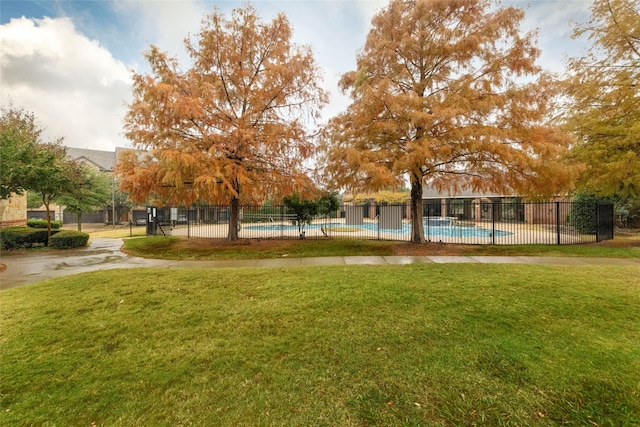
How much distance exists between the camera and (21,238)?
470 inches

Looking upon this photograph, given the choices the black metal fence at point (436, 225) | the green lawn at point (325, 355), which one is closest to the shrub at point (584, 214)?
the black metal fence at point (436, 225)

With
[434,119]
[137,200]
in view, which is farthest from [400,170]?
[137,200]

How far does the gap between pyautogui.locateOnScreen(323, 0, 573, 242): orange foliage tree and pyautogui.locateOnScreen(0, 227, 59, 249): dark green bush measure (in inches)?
515

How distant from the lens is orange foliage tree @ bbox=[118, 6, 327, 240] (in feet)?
31.6

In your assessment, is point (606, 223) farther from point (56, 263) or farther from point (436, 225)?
point (56, 263)

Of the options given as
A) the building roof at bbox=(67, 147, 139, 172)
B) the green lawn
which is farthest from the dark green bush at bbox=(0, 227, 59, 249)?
the building roof at bbox=(67, 147, 139, 172)

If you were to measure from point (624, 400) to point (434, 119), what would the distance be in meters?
8.02

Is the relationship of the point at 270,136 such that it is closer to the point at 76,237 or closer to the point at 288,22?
the point at 288,22

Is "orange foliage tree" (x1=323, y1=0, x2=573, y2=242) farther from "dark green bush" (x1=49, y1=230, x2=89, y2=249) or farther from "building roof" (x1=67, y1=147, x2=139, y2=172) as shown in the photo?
"building roof" (x1=67, y1=147, x2=139, y2=172)

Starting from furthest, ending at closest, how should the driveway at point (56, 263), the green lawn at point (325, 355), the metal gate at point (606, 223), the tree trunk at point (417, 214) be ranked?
the metal gate at point (606, 223)
the tree trunk at point (417, 214)
the driveway at point (56, 263)
the green lawn at point (325, 355)

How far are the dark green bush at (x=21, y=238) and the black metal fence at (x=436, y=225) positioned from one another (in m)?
6.01

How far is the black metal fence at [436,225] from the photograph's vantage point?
1477 centimetres

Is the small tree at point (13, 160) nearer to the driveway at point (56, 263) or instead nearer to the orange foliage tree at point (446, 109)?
the driveway at point (56, 263)

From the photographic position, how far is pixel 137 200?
1049 centimetres
